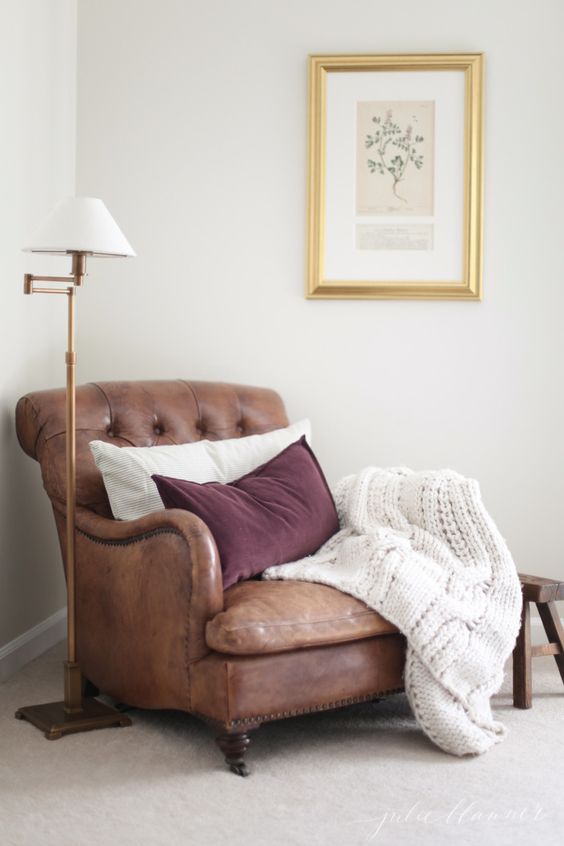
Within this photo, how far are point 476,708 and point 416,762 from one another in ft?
0.69

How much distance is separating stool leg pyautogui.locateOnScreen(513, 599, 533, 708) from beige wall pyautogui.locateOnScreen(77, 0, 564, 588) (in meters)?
0.81

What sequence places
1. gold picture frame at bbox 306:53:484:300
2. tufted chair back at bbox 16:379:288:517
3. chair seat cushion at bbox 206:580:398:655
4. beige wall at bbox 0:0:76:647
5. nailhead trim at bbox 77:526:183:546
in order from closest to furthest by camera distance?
chair seat cushion at bbox 206:580:398:655
nailhead trim at bbox 77:526:183:546
tufted chair back at bbox 16:379:288:517
beige wall at bbox 0:0:76:647
gold picture frame at bbox 306:53:484:300

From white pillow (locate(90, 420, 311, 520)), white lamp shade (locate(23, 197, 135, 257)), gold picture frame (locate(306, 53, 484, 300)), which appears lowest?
white pillow (locate(90, 420, 311, 520))

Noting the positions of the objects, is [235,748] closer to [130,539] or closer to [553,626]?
[130,539]

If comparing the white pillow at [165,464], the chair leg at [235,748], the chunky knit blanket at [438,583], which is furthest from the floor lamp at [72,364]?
the chunky knit blanket at [438,583]

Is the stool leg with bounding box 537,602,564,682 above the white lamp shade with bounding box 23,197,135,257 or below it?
below

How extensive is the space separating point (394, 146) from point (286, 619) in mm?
1875

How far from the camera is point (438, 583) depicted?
257 centimetres

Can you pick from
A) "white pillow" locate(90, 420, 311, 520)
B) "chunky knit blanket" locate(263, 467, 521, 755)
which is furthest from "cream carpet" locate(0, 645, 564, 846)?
"white pillow" locate(90, 420, 311, 520)

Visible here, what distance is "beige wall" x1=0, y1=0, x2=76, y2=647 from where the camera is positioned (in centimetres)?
301

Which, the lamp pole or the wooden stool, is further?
the wooden stool

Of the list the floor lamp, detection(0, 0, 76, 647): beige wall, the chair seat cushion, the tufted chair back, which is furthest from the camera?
detection(0, 0, 76, 647): beige wall

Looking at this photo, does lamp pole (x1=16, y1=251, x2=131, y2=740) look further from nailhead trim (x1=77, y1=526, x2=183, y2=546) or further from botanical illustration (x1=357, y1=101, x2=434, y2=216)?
botanical illustration (x1=357, y1=101, x2=434, y2=216)

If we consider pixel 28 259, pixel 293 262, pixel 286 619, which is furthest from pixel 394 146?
pixel 286 619
